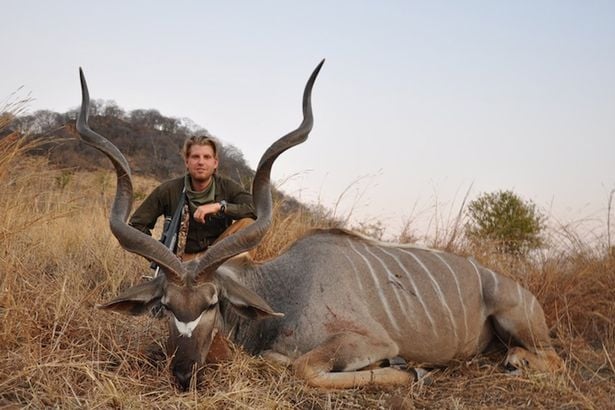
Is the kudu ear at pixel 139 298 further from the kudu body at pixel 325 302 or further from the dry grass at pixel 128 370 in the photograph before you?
the dry grass at pixel 128 370

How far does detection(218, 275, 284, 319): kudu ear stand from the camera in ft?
9.75

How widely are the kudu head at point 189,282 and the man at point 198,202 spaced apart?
0.91 meters

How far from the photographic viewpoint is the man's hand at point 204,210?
381 cm

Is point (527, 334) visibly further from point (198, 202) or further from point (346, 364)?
point (198, 202)

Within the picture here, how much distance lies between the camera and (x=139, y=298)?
2.87m

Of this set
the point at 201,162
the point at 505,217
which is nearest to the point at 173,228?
the point at 201,162

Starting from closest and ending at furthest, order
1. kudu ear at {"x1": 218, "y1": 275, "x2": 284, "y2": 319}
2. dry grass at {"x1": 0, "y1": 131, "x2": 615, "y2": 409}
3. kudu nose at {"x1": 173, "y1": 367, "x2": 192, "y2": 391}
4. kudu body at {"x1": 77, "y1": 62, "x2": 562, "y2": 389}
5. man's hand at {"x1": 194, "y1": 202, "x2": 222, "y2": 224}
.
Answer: dry grass at {"x1": 0, "y1": 131, "x2": 615, "y2": 409}, kudu nose at {"x1": 173, "y1": 367, "x2": 192, "y2": 391}, kudu body at {"x1": 77, "y1": 62, "x2": 562, "y2": 389}, kudu ear at {"x1": 218, "y1": 275, "x2": 284, "y2": 319}, man's hand at {"x1": 194, "y1": 202, "x2": 222, "y2": 224}

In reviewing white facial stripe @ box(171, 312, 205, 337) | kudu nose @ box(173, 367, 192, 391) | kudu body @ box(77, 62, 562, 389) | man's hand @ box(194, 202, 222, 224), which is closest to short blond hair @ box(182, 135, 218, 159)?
man's hand @ box(194, 202, 222, 224)

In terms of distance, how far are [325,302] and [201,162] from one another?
1.42 m

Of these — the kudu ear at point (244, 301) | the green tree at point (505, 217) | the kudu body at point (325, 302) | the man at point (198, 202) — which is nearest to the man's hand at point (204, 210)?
the man at point (198, 202)

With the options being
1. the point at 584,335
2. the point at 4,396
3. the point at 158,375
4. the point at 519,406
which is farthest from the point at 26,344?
the point at 584,335

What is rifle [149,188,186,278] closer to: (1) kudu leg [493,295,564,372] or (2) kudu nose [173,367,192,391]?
(2) kudu nose [173,367,192,391]

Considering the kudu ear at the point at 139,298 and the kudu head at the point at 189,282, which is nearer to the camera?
the kudu head at the point at 189,282

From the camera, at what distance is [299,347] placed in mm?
3068
